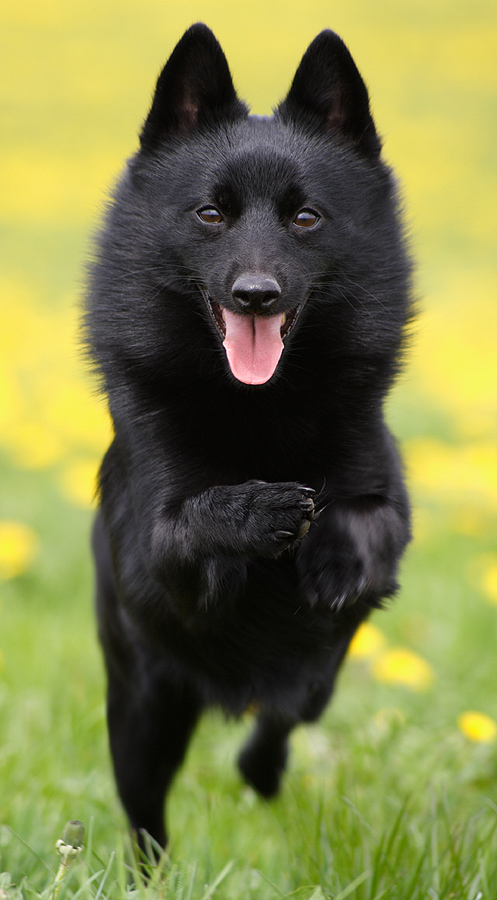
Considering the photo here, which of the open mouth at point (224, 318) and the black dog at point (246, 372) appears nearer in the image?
the black dog at point (246, 372)

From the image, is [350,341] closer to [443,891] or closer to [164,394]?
[164,394]

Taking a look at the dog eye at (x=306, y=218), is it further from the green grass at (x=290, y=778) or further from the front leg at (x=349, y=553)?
the green grass at (x=290, y=778)

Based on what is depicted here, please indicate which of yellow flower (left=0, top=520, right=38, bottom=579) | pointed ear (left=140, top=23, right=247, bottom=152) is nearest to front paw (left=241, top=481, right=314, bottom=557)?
pointed ear (left=140, top=23, right=247, bottom=152)

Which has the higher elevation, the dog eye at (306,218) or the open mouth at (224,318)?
the dog eye at (306,218)

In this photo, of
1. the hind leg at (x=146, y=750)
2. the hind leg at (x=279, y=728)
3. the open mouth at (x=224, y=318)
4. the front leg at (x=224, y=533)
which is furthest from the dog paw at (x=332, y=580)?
the hind leg at (x=146, y=750)

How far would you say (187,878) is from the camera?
2.28 metres

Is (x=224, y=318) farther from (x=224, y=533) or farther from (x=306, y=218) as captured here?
(x=224, y=533)

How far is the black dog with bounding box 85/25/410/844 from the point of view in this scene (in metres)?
2.36

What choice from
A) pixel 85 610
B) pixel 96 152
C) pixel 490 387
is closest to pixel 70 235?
pixel 96 152

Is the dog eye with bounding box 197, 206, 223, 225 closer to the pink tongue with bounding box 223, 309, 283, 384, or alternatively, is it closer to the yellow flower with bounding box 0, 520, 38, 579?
the pink tongue with bounding box 223, 309, 283, 384

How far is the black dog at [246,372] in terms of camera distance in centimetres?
236

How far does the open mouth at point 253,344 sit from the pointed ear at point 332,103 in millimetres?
655

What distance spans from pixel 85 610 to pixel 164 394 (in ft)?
7.74

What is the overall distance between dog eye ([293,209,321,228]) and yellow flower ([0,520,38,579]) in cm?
234
